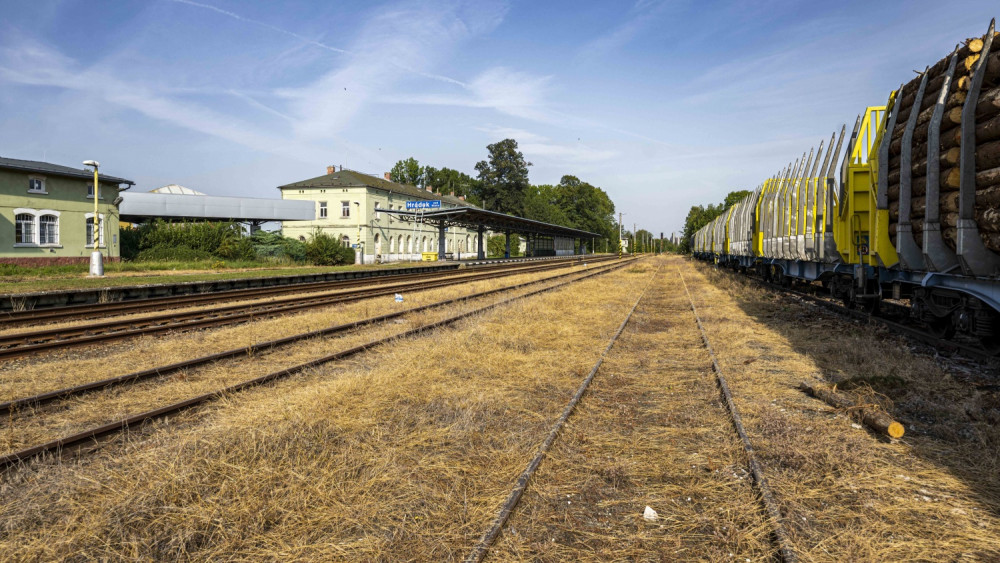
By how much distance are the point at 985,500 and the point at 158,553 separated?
5.08 m

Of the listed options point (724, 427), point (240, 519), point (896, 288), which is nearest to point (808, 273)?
point (896, 288)

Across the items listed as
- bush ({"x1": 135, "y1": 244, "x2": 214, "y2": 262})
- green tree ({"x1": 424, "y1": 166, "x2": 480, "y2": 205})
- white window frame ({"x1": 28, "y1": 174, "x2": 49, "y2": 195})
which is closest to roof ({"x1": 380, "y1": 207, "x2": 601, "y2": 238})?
bush ({"x1": 135, "y1": 244, "x2": 214, "y2": 262})

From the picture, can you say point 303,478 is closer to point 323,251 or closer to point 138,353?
point 138,353

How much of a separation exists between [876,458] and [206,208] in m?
49.4

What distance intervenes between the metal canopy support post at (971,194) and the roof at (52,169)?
38.6 meters

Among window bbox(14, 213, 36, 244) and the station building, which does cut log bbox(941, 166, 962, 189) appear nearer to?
window bbox(14, 213, 36, 244)

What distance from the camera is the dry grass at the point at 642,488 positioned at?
123 inches

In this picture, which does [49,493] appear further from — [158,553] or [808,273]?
[808,273]

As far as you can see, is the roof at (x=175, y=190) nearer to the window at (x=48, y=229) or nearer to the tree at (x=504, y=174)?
the window at (x=48, y=229)

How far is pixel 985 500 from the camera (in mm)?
3586

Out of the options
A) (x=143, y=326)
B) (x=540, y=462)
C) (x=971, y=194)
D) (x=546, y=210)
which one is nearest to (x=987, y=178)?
(x=971, y=194)

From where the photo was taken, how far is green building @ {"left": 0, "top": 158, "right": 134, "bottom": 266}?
2944 cm

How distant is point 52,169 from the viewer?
3136cm

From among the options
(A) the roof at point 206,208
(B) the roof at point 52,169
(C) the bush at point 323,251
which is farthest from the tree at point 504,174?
(B) the roof at point 52,169
